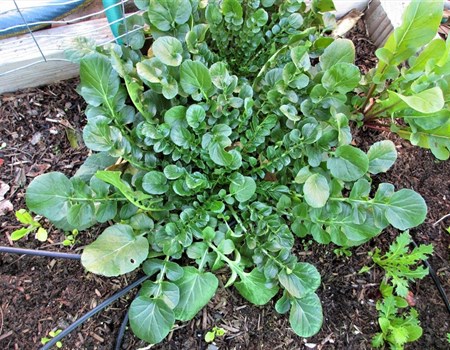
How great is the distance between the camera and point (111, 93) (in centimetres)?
125

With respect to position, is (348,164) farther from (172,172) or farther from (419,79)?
(172,172)

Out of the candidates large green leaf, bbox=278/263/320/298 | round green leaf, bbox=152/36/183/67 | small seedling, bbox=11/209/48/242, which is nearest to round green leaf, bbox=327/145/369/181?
large green leaf, bbox=278/263/320/298

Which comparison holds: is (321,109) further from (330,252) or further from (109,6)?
(109,6)

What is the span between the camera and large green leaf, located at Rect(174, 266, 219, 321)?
1184 millimetres

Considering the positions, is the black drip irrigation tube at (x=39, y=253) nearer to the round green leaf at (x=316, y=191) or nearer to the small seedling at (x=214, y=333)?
the small seedling at (x=214, y=333)

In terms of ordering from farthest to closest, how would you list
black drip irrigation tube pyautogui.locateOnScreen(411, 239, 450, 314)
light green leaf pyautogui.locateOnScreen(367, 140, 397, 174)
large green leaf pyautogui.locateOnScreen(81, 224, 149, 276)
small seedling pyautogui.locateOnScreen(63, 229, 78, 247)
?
black drip irrigation tube pyautogui.locateOnScreen(411, 239, 450, 314) → small seedling pyautogui.locateOnScreen(63, 229, 78, 247) → light green leaf pyautogui.locateOnScreen(367, 140, 397, 174) → large green leaf pyautogui.locateOnScreen(81, 224, 149, 276)

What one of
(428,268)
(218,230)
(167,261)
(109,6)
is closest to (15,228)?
(167,261)

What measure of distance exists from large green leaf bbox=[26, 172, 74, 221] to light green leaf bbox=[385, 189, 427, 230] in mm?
854

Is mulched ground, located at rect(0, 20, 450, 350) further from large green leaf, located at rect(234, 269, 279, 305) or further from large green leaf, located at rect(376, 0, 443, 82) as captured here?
large green leaf, located at rect(376, 0, 443, 82)

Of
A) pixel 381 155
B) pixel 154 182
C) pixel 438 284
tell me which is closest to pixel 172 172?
pixel 154 182

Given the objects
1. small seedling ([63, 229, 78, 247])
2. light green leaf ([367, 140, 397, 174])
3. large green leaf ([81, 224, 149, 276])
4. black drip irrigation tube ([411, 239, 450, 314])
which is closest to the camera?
large green leaf ([81, 224, 149, 276])

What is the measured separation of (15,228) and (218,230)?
0.63 metres

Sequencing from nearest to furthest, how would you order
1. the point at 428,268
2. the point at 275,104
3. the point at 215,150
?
the point at 215,150
the point at 275,104
the point at 428,268

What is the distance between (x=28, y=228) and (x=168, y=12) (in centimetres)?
75
